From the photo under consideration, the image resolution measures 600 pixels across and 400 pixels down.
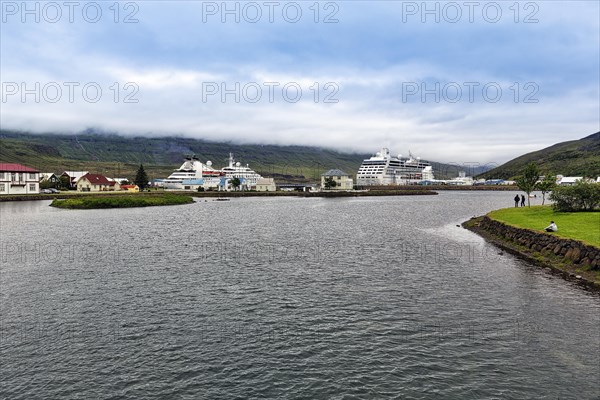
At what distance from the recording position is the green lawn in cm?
3225

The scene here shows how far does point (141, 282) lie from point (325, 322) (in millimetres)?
13143

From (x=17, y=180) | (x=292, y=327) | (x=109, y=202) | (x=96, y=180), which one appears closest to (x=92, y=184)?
(x=96, y=180)

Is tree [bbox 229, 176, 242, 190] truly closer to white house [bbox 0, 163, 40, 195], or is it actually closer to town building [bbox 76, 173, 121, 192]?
town building [bbox 76, 173, 121, 192]

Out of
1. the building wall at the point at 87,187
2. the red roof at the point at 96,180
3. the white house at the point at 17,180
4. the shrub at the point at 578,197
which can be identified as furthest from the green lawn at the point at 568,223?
the red roof at the point at 96,180

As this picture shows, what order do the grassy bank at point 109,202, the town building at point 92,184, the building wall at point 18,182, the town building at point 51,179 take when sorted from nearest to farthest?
the grassy bank at point 109,202
the building wall at point 18,182
the town building at point 92,184
the town building at point 51,179

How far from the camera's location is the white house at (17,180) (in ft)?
404

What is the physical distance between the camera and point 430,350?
16.5 meters

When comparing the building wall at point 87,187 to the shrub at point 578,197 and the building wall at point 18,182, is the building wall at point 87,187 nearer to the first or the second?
the building wall at point 18,182

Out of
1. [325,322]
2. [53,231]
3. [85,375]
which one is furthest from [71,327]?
[53,231]

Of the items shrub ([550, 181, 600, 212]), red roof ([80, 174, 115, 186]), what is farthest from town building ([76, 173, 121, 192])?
shrub ([550, 181, 600, 212])

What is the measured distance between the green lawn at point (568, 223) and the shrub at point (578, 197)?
1.48 m

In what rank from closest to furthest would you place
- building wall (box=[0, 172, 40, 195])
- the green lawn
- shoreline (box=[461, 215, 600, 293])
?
1. shoreline (box=[461, 215, 600, 293])
2. the green lawn
3. building wall (box=[0, 172, 40, 195])

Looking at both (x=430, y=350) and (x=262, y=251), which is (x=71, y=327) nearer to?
(x=430, y=350)

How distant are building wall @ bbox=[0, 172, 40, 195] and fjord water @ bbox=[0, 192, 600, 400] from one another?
106562 mm
